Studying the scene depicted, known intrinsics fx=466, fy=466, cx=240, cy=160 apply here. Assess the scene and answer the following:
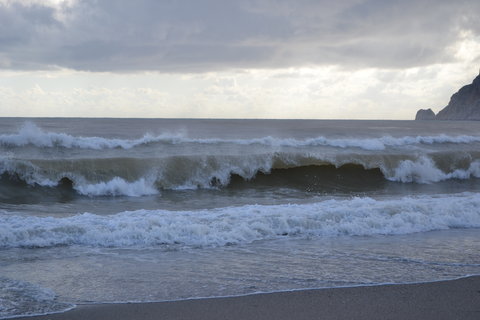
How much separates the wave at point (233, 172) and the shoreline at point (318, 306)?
9.12m

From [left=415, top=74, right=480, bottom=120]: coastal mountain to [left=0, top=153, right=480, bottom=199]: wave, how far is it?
144177mm

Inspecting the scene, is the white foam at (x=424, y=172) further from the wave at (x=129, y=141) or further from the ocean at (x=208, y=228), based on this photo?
the wave at (x=129, y=141)

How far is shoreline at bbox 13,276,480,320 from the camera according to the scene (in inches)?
169

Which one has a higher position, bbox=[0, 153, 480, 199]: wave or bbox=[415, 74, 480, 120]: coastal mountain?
bbox=[415, 74, 480, 120]: coastal mountain

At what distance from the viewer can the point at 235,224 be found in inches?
316

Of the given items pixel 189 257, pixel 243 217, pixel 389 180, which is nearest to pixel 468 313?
pixel 189 257

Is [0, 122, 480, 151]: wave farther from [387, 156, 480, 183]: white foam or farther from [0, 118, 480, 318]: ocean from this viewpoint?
[387, 156, 480, 183]: white foam

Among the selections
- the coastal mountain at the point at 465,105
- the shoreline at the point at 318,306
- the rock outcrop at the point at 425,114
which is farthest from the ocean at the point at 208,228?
the rock outcrop at the point at 425,114

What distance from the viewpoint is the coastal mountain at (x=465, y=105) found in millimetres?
148500

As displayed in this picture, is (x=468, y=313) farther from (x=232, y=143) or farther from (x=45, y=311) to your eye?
(x=232, y=143)

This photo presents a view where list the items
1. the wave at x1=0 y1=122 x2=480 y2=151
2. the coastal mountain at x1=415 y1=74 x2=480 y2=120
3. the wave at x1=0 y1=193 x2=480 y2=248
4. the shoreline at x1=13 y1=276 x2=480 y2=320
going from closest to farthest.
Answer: the shoreline at x1=13 y1=276 x2=480 y2=320
the wave at x1=0 y1=193 x2=480 y2=248
the wave at x1=0 y1=122 x2=480 y2=151
the coastal mountain at x1=415 y1=74 x2=480 y2=120

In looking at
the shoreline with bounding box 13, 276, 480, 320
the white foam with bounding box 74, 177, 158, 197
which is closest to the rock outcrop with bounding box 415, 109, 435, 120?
the white foam with bounding box 74, 177, 158, 197

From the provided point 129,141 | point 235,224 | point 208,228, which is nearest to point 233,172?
point 129,141

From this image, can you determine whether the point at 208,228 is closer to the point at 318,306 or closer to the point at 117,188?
the point at 318,306
